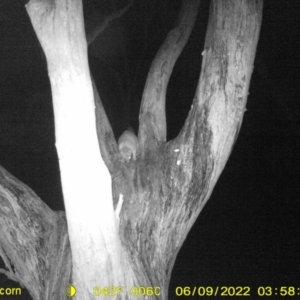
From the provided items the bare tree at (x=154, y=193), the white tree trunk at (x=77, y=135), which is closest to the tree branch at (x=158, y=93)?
the bare tree at (x=154, y=193)

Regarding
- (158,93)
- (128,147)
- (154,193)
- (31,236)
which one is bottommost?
(31,236)

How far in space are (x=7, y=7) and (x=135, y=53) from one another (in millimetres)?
922

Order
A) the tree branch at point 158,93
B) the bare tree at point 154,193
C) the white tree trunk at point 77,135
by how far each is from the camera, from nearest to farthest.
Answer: the white tree trunk at point 77,135 → the bare tree at point 154,193 → the tree branch at point 158,93

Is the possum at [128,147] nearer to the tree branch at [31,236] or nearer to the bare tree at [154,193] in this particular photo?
the bare tree at [154,193]

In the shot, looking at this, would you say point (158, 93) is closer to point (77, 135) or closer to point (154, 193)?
point (154, 193)

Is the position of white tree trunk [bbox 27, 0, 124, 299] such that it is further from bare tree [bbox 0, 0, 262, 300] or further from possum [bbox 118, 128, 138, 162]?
possum [bbox 118, 128, 138, 162]

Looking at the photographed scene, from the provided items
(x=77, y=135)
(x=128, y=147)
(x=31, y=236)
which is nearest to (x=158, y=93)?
(x=128, y=147)

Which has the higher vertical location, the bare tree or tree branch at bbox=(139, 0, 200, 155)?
tree branch at bbox=(139, 0, 200, 155)

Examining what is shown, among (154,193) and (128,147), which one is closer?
(154,193)

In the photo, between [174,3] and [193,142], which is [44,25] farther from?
[174,3]

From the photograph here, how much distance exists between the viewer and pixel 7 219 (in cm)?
230

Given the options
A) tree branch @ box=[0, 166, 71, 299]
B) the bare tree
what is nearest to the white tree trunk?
the bare tree

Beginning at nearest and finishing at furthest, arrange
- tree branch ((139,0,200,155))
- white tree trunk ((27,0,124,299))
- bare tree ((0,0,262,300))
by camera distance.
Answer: white tree trunk ((27,0,124,299)), bare tree ((0,0,262,300)), tree branch ((139,0,200,155))

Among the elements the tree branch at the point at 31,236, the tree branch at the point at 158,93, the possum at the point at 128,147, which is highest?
the tree branch at the point at 158,93
